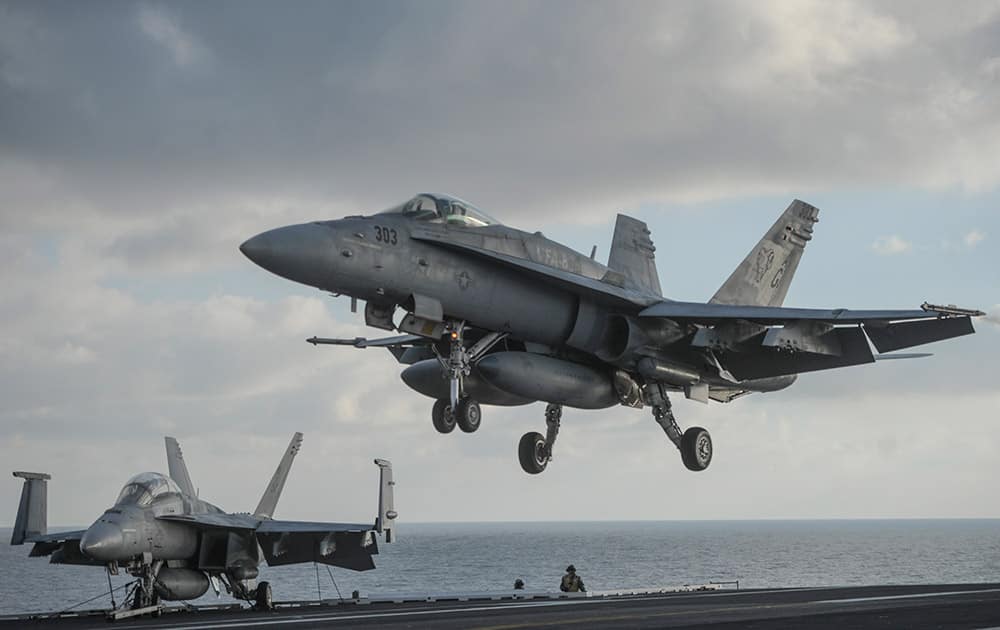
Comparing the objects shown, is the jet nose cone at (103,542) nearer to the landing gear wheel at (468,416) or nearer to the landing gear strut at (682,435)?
the landing gear wheel at (468,416)

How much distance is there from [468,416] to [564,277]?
3.49 meters

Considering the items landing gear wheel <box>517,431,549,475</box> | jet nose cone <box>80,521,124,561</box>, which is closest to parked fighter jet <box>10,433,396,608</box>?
jet nose cone <box>80,521,124,561</box>

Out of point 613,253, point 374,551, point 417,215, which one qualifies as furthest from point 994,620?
point 374,551

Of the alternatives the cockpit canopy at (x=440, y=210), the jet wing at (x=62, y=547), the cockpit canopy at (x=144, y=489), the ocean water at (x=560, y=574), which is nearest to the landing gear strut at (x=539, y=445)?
the cockpit canopy at (x=440, y=210)

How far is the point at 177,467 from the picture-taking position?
32.4 metres

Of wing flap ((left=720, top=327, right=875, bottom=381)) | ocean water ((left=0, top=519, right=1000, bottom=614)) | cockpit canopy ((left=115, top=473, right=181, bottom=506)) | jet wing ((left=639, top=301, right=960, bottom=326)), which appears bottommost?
ocean water ((left=0, top=519, right=1000, bottom=614))

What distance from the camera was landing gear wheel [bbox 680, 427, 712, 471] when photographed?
1005 inches

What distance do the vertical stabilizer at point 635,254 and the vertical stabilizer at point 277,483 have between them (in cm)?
1206

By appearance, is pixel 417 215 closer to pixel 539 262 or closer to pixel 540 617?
pixel 539 262

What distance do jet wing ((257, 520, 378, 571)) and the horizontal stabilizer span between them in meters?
13.2

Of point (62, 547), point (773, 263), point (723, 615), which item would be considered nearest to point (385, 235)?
point (723, 615)

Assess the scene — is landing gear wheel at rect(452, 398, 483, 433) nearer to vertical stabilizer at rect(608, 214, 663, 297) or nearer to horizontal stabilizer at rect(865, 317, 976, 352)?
vertical stabilizer at rect(608, 214, 663, 297)

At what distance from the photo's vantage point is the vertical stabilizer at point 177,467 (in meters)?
32.3

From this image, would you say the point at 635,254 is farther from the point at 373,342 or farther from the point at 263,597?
the point at 263,597
